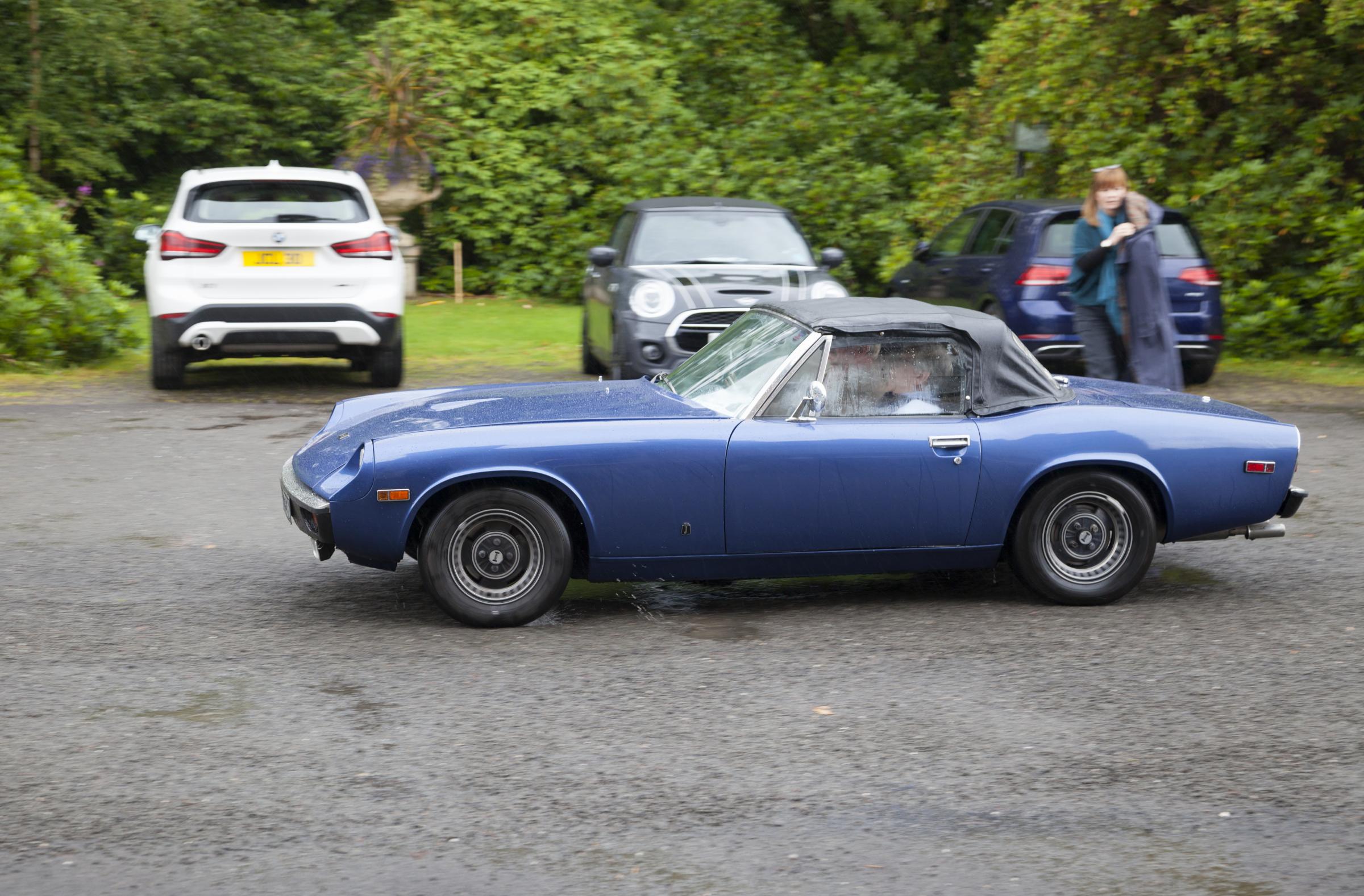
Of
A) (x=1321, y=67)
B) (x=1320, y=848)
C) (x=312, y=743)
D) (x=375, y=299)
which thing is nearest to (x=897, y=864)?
(x=1320, y=848)

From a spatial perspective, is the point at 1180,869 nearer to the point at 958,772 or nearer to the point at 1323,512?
the point at 958,772

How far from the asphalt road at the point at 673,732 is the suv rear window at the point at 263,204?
15.1 feet

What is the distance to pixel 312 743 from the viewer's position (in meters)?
4.63

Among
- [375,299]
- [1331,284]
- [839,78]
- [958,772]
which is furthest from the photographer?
[839,78]

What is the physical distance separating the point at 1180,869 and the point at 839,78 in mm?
22377

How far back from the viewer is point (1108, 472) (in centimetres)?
623

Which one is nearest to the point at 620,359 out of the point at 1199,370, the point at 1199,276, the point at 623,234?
the point at 623,234

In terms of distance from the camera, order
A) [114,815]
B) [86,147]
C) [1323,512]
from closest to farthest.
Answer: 1. [114,815]
2. [1323,512]
3. [86,147]

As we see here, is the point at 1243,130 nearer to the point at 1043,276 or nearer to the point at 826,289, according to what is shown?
the point at 1043,276

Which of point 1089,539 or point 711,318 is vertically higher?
point 711,318

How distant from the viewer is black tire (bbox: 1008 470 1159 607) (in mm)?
6195

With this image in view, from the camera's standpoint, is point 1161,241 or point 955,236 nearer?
point 1161,241

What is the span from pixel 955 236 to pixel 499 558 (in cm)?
899

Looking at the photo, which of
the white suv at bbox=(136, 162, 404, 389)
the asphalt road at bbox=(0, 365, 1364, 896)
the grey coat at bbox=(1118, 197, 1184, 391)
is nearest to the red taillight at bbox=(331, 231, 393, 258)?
the white suv at bbox=(136, 162, 404, 389)
